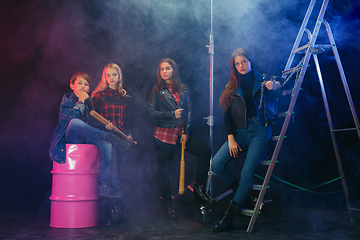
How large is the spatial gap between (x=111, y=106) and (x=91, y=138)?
18.2 inches

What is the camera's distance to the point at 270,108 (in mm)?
2457

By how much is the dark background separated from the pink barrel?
1.16 metres

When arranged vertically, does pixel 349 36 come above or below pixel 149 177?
above

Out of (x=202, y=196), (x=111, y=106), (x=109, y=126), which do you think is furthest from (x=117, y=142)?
(x=202, y=196)

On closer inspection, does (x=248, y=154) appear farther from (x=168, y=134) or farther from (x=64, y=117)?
(x=64, y=117)

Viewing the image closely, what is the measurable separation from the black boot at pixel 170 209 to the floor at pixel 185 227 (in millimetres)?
73

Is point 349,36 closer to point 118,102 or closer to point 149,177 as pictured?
point 118,102

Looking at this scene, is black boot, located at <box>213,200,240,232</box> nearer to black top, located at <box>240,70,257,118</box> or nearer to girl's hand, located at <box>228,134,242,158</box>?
girl's hand, located at <box>228,134,242,158</box>

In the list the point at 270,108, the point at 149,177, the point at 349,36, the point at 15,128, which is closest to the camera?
the point at 270,108

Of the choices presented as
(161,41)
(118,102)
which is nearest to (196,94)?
(161,41)

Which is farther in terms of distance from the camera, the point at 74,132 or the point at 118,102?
the point at 118,102

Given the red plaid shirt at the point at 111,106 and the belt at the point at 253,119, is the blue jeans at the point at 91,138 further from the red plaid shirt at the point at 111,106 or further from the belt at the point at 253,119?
the belt at the point at 253,119

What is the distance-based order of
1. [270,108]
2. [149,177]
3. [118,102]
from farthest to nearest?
[149,177] < [118,102] < [270,108]

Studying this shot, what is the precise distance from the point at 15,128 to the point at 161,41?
2.27 meters
